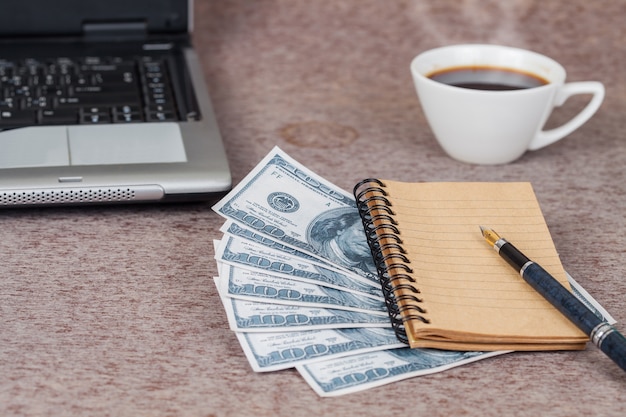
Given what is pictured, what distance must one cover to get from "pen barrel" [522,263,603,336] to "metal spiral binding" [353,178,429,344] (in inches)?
3.2

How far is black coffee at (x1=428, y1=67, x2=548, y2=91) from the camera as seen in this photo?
829 millimetres

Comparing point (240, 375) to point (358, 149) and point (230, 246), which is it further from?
point (358, 149)

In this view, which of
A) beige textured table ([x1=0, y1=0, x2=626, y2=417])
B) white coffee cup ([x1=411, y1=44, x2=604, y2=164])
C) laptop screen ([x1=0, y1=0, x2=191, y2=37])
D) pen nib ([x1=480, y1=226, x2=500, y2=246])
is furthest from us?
laptop screen ([x1=0, y1=0, x2=191, y2=37])

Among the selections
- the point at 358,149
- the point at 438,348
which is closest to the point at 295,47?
the point at 358,149

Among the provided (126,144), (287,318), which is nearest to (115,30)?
(126,144)

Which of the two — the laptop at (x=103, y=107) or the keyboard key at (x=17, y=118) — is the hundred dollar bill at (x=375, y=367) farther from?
the keyboard key at (x=17, y=118)

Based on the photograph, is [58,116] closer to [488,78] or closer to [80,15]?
[80,15]

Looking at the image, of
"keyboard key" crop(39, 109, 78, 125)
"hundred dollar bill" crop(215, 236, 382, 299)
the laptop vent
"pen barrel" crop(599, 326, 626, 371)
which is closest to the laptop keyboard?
"keyboard key" crop(39, 109, 78, 125)

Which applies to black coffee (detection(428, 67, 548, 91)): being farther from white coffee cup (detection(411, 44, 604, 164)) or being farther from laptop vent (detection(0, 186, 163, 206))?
laptop vent (detection(0, 186, 163, 206))

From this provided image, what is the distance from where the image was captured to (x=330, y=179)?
0.79 metres

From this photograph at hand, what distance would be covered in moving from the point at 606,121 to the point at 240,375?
0.58 m

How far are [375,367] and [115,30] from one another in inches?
23.6

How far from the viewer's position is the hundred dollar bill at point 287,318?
565mm

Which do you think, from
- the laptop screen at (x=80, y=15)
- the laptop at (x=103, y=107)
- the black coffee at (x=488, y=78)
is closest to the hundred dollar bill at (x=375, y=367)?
the laptop at (x=103, y=107)
